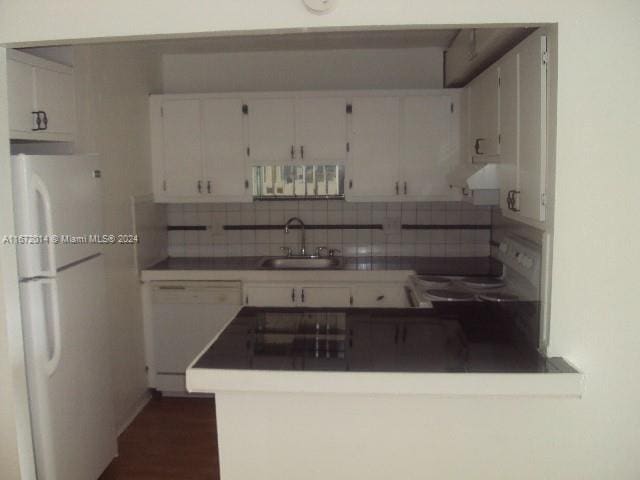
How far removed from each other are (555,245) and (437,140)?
2277 millimetres

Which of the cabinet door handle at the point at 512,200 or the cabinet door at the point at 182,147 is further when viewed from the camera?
the cabinet door at the point at 182,147

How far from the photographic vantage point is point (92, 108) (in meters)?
3.33

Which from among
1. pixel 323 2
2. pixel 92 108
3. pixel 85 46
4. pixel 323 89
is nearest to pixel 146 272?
pixel 92 108

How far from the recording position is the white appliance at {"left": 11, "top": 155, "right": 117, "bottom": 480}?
8.11 feet

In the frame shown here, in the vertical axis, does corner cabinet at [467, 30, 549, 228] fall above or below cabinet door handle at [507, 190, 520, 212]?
above

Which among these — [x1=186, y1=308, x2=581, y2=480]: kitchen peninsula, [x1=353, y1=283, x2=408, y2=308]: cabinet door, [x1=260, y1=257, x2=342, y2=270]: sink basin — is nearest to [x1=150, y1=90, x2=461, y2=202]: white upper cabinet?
[x1=260, y1=257, x2=342, y2=270]: sink basin

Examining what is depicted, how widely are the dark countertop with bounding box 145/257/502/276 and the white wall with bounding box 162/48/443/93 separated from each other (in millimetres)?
1339

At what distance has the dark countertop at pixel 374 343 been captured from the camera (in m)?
2.15

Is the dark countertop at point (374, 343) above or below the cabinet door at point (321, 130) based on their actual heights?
below

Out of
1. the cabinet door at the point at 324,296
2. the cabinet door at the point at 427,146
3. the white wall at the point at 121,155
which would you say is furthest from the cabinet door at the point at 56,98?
the cabinet door at the point at 427,146

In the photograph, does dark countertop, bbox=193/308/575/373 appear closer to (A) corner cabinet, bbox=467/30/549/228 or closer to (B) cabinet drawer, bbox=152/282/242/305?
(A) corner cabinet, bbox=467/30/549/228

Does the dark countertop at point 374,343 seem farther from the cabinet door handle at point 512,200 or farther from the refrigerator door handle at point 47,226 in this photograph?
the refrigerator door handle at point 47,226

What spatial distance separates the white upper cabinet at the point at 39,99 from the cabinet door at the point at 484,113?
2.22 metres

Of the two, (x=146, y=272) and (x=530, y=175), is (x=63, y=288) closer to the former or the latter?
(x=146, y=272)
